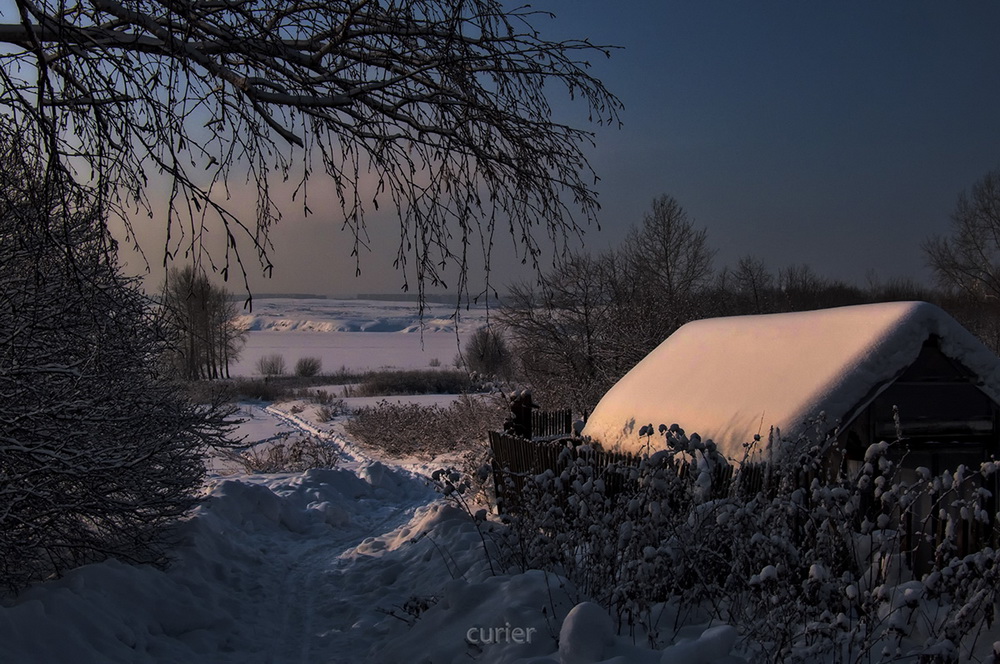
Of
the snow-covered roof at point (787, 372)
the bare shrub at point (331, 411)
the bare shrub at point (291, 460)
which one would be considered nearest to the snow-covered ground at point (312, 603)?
the snow-covered roof at point (787, 372)

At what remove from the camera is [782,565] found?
3529mm

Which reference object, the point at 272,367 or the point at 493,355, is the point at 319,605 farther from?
the point at 272,367

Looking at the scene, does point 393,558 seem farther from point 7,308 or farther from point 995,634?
point 995,634

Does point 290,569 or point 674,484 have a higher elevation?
point 674,484

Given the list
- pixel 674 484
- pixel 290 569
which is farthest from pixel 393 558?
pixel 674 484

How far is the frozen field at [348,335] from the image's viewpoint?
7631cm

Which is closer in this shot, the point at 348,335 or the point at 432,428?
the point at 432,428

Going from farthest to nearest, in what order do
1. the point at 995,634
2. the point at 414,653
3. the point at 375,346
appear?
1. the point at 375,346
2. the point at 414,653
3. the point at 995,634

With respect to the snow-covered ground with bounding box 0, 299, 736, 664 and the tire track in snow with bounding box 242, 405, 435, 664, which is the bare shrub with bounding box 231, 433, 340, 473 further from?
the snow-covered ground with bounding box 0, 299, 736, 664

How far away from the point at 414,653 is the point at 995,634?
348cm

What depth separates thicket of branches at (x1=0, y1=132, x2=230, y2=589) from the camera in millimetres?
3943

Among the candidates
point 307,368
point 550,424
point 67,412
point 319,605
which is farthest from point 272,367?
point 67,412

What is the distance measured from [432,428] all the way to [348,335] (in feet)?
358

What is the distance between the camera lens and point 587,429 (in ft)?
31.9
